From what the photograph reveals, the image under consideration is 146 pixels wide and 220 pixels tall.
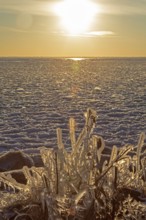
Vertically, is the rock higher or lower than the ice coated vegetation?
lower

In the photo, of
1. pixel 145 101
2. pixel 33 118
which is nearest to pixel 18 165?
pixel 33 118

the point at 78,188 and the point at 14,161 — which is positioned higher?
the point at 78,188

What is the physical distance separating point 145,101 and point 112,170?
32.4 metres

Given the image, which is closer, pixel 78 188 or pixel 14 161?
pixel 78 188

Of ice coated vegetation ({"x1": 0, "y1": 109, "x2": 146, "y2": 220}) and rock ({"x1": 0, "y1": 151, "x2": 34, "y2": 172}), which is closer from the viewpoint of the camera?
ice coated vegetation ({"x1": 0, "y1": 109, "x2": 146, "y2": 220})

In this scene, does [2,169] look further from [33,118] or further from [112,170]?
[33,118]

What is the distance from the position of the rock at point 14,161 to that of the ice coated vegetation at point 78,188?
3584 mm

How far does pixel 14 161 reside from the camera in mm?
8305

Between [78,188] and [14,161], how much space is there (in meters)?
4.15

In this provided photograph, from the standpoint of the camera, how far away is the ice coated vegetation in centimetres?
411

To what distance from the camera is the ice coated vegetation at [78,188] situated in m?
4.11

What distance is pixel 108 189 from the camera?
175 inches

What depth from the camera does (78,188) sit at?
14.0ft

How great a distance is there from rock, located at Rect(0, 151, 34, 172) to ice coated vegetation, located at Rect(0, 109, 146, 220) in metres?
3.58
